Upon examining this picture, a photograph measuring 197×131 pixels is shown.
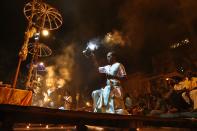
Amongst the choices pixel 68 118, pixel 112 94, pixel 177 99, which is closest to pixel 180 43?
pixel 177 99

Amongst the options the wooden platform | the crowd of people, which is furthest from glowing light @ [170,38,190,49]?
the wooden platform

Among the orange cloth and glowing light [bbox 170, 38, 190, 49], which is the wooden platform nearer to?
the orange cloth

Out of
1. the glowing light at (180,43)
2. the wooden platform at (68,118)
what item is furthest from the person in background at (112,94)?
the glowing light at (180,43)

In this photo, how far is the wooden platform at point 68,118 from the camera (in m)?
3.72

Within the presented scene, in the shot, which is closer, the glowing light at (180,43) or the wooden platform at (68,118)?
the wooden platform at (68,118)

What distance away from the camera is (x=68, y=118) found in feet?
14.4

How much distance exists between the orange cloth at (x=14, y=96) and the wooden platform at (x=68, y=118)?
3955 millimetres

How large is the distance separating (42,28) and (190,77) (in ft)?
24.1

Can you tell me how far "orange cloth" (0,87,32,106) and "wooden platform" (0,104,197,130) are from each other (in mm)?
3955

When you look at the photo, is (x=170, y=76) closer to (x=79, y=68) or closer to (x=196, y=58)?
(x=196, y=58)

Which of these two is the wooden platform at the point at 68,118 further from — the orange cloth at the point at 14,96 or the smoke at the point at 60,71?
the smoke at the point at 60,71

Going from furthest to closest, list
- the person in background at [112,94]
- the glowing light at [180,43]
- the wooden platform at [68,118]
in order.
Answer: the glowing light at [180,43]
the person in background at [112,94]
the wooden platform at [68,118]

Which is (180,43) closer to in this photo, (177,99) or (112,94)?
(177,99)

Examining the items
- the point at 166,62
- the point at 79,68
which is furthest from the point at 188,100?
the point at 79,68
